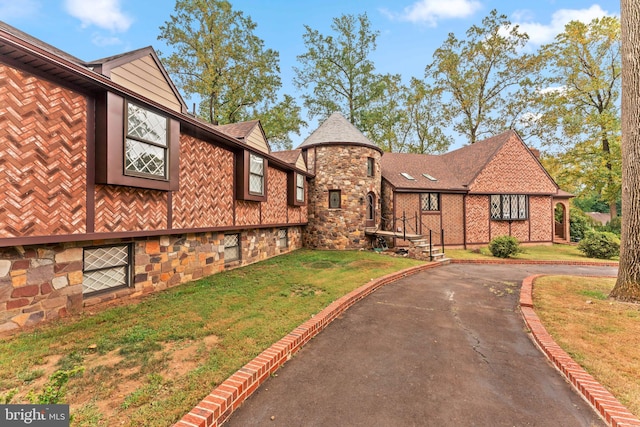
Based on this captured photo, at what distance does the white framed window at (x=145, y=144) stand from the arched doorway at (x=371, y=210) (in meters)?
11.1

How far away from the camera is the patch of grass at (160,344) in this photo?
2.65 meters

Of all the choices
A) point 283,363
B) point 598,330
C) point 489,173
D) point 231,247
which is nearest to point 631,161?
point 598,330

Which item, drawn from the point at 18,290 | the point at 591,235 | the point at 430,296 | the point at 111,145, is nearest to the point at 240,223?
the point at 111,145

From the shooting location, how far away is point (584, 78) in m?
20.2

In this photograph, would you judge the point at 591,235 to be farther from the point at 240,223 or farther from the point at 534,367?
the point at 240,223

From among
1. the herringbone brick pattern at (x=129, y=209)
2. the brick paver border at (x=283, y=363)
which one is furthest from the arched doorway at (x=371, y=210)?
the herringbone brick pattern at (x=129, y=209)

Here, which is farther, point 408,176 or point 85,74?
point 408,176

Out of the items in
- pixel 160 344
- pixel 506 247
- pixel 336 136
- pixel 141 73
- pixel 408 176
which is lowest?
pixel 160 344

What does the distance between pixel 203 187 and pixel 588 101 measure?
28.8 m

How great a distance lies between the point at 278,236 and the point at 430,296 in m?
7.22

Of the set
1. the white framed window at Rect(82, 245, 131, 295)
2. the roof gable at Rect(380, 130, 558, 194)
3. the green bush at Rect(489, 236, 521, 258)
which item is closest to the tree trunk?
the green bush at Rect(489, 236, 521, 258)

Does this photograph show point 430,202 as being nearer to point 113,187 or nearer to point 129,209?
point 129,209

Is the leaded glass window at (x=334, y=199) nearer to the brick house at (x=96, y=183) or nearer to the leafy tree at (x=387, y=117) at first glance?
the brick house at (x=96, y=183)

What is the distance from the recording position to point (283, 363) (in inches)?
147
